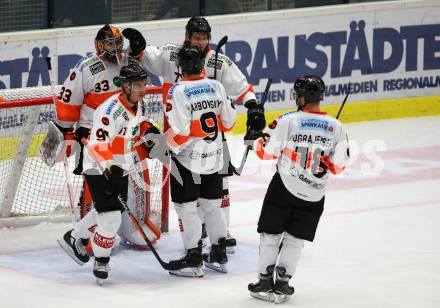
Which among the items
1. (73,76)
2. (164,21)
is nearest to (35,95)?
(73,76)

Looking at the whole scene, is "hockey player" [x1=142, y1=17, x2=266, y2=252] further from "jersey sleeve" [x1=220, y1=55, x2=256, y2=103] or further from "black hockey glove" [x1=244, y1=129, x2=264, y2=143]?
"black hockey glove" [x1=244, y1=129, x2=264, y2=143]

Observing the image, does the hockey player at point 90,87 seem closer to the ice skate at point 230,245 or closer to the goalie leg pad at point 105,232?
the goalie leg pad at point 105,232

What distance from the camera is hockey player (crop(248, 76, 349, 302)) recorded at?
6086 mm

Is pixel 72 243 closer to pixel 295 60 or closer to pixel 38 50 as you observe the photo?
pixel 38 50

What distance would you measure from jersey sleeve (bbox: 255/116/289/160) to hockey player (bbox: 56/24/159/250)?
114cm

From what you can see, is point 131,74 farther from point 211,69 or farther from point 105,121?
point 211,69

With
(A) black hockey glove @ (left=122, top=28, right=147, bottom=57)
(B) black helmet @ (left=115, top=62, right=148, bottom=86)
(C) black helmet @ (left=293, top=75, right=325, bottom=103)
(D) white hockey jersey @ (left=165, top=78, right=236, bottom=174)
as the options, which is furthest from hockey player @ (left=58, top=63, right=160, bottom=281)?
(C) black helmet @ (left=293, top=75, right=325, bottom=103)

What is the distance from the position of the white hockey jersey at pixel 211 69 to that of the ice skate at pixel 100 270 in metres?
1.28

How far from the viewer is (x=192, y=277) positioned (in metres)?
6.66

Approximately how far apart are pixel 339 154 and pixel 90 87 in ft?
5.24

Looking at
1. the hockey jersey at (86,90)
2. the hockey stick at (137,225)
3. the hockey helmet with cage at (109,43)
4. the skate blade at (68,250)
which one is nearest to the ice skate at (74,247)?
the skate blade at (68,250)

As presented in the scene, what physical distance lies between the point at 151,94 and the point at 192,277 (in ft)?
5.22

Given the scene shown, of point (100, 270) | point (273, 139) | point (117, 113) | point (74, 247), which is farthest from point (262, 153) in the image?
point (74, 247)

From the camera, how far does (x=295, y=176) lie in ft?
20.1
